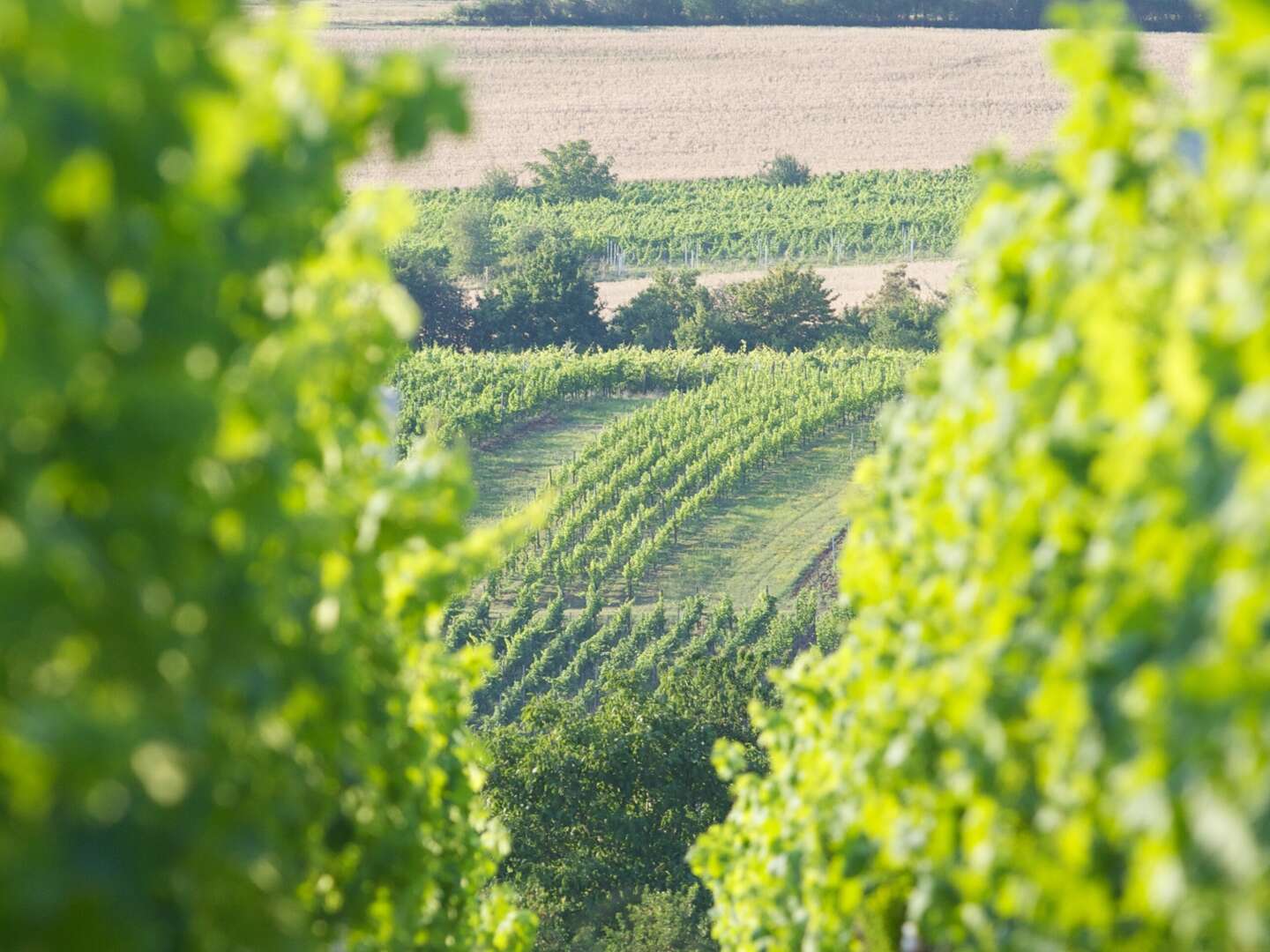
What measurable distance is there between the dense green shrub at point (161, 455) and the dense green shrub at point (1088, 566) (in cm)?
128

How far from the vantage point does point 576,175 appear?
6831 centimetres

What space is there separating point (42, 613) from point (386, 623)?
8.59 feet

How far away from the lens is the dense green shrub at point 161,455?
6.86ft

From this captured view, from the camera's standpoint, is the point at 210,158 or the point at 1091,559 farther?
the point at 1091,559

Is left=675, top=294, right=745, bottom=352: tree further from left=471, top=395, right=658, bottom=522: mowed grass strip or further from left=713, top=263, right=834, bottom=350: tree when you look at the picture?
left=471, top=395, right=658, bottom=522: mowed grass strip

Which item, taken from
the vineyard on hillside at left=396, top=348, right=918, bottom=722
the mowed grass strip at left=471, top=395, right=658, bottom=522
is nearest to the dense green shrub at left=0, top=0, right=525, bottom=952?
the vineyard on hillside at left=396, top=348, right=918, bottom=722

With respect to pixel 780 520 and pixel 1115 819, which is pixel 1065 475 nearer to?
pixel 1115 819

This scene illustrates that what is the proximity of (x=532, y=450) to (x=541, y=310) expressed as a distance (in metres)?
15.8

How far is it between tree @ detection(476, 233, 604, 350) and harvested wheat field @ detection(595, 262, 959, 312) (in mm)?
1468

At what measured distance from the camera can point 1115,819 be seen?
115 inches

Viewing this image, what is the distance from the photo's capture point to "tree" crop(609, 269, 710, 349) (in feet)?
164

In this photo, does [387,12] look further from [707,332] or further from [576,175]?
[707,332]

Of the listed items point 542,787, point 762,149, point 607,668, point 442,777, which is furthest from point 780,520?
point 762,149

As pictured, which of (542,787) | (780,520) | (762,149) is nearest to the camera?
(542,787)
